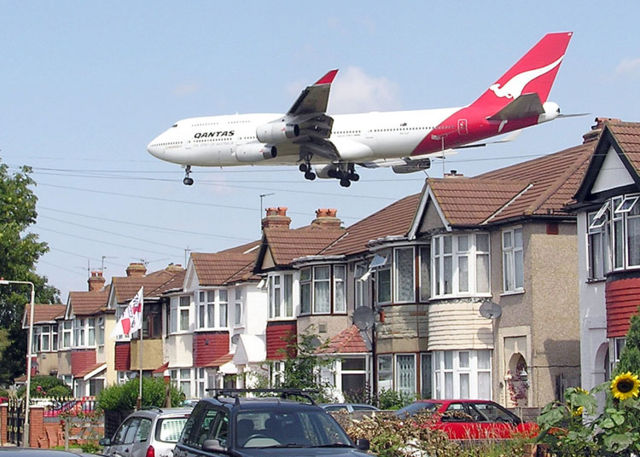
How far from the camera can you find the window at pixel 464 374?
33156 millimetres

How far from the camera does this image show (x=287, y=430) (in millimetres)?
14273

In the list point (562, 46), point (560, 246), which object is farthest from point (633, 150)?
point (562, 46)

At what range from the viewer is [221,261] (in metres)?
54.2

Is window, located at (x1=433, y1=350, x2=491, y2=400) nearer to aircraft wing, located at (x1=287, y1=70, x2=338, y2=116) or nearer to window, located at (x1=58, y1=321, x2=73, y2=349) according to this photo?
aircraft wing, located at (x1=287, y1=70, x2=338, y2=116)

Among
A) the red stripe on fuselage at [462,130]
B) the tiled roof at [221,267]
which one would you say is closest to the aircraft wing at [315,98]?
the red stripe on fuselage at [462,130]

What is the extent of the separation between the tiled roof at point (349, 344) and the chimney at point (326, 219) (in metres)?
11.7

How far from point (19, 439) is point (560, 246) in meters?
19.5

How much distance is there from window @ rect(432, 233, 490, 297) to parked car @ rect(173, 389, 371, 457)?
18807 millimetres

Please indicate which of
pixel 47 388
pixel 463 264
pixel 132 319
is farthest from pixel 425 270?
pixel 47 388

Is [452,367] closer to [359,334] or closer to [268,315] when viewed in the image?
[359,334]

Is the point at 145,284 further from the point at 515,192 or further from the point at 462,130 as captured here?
the point at 515,192

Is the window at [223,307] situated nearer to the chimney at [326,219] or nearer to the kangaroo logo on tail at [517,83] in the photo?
the chimney at [326,219]

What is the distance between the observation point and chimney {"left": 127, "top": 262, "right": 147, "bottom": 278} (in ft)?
248

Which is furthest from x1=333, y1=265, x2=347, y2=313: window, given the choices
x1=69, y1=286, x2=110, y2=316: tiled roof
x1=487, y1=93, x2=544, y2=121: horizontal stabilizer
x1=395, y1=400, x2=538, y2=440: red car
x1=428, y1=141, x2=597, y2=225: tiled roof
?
x1=69, y1=286, x2=110, y2=316: tiled roof
